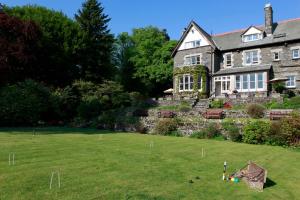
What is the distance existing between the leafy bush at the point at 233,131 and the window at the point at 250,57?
19.2 metres

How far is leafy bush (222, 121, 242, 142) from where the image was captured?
2209 cm

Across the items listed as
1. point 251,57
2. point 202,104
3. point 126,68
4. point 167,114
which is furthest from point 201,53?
point 126,68

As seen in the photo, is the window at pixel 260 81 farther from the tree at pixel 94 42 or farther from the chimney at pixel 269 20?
the tree at pixel 94 42

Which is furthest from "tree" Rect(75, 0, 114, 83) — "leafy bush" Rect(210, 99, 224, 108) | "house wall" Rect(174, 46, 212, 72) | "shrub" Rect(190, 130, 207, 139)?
"shrub" Rect(190, 130, 207, 139)

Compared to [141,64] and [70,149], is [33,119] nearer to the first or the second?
[70,149]

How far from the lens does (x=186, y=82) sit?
142ft

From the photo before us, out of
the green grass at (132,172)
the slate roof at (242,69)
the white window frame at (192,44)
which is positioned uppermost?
the white window frame at (192,44)

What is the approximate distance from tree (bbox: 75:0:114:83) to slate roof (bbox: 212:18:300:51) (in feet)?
57.0

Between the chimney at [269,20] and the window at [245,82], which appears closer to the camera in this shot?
the window at [245,82]

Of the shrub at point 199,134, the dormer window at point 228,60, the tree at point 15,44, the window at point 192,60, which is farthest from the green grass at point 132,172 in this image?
the window at point 192,60

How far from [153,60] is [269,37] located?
22.1 m

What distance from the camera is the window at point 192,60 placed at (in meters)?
43.8

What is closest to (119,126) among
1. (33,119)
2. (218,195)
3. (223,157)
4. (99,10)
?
(33,119)

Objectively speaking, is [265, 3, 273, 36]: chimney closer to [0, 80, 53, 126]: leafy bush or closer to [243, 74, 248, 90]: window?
[243, 74, 248, 90]: window
